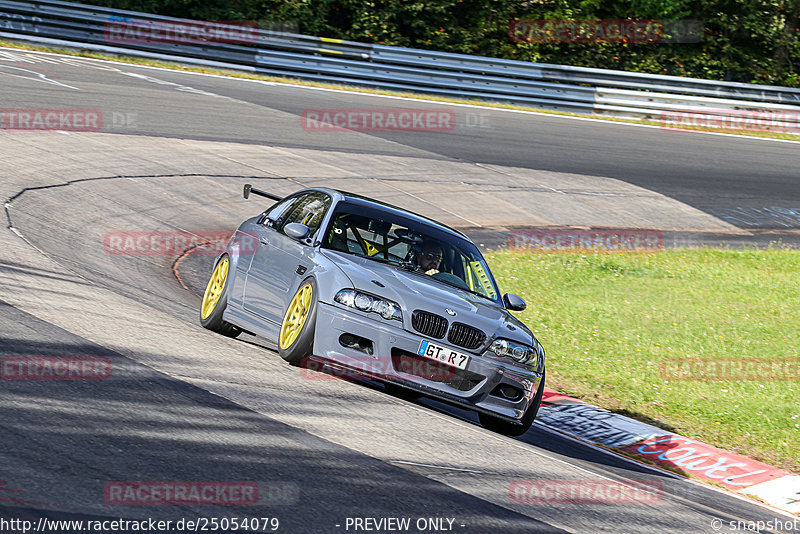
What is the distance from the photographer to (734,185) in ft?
80.9

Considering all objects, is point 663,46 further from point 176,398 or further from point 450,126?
point 176,398

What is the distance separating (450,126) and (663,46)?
42.8 feet

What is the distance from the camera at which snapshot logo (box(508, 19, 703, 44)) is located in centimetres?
3525

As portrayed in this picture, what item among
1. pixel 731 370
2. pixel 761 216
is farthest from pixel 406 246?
pixel 761 216

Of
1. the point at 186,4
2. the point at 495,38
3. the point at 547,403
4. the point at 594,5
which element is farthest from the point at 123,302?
the point at 594,5

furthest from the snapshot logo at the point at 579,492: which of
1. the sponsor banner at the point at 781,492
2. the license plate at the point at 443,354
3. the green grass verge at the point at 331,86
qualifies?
the green grass verge at the point at 331,86

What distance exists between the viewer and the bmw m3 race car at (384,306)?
302 inches

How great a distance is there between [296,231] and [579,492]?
3.40 meters

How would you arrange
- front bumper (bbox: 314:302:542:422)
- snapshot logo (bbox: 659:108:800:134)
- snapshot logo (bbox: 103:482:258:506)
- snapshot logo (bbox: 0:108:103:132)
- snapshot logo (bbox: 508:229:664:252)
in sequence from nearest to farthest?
snapshot logo (bbox: 103:482:258:506), front bumper (bbox: 314:302:542:422), snapshot logo (bbox: 0:108:103:132), snapshot logo (bbox: 508:229:664:252), snapshot logo (bbox: 659:108:800:134)

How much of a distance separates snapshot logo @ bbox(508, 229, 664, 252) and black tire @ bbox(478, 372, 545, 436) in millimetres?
10263

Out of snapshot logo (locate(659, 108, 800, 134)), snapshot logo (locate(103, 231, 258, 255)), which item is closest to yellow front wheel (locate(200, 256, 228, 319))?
snapshot logo (locate(103, 231, 258, 255))

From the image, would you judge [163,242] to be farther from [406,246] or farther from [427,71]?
[427,71]

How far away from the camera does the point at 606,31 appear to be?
35.7 metres

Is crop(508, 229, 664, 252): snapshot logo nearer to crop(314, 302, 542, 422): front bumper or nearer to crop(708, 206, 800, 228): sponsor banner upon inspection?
crop(708, 206, 800, 228): sponsor banner
